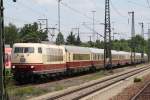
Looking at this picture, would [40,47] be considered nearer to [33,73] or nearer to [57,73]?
[33,73]

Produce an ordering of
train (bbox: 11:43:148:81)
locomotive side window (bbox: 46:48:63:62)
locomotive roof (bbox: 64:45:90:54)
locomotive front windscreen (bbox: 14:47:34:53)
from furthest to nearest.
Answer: locomotive roof (bbox: 64:45:90:54) → locomotive side window (bbox: 46:48:63:62) → locomotive front windscreen (bbox: 14:47:34:53) → train (bbox: 11:43:148:81)

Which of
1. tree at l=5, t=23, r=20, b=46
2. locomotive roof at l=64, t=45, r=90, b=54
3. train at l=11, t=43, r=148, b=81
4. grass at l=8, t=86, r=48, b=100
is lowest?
Answer: grass at l=8, t=86, r=48, b=100

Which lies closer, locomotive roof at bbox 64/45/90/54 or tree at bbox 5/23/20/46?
locomotive roof at bbox 64/45/90/54

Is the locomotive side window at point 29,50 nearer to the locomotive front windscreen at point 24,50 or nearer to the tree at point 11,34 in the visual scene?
the locomotive front windscreen at point 24,50

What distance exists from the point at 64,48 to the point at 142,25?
76.9 metres

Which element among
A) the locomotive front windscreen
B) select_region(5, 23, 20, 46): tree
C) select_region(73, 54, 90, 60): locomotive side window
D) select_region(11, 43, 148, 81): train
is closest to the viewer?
select_region(11, 43, 148, 81): train

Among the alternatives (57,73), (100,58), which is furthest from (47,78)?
(100,58)

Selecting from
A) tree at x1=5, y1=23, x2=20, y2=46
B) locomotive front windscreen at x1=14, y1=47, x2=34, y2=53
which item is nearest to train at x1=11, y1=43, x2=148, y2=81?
locomotive front windscreen at x1=14, y1=47, x2=34, y2=53

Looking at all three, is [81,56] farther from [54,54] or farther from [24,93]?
[24,93]

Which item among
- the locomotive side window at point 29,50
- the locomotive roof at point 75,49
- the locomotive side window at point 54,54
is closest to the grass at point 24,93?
the locomotive side window at point 29,50

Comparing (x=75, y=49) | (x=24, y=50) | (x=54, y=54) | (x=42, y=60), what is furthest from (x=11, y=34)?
(x=24, y=50)

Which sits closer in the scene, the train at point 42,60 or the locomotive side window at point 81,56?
the train at point 42,60

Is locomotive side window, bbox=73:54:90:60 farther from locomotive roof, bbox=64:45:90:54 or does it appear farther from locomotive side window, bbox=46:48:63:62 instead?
locomotive side window, bbox=46:48:63:62

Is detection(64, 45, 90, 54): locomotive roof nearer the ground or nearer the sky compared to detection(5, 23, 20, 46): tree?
nearer the ground
